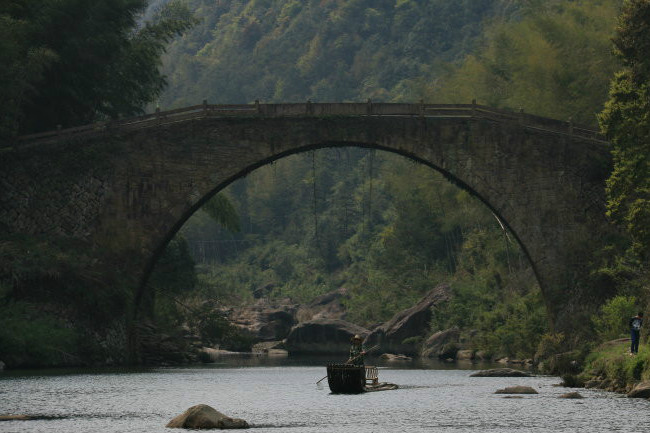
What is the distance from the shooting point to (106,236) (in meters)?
39.8

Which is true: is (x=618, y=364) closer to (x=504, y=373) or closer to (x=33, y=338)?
(x=504, y=373)

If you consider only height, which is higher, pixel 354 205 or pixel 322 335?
pixel 354 205

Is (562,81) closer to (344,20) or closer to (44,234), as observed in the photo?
(44,234)

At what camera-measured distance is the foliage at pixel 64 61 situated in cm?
3859

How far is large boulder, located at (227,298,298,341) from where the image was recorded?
6147 centimetres

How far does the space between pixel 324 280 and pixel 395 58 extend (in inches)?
1328

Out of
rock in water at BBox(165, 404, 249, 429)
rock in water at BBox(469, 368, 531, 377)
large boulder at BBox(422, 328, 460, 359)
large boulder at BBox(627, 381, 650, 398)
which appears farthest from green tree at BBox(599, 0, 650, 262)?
rock in water at BBox(165, 404, 249, 429)

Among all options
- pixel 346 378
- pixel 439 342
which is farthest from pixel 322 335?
pixel 346 378

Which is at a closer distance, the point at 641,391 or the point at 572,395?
the point at 641,391

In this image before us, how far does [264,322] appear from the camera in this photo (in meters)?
63.2

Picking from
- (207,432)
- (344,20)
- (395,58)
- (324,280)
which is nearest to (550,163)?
(207,432)

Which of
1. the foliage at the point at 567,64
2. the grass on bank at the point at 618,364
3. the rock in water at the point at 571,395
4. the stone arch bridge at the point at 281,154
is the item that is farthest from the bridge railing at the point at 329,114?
the rock in water at the point at 571,395

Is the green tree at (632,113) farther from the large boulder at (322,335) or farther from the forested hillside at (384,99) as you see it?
the large boulder at (322,335)

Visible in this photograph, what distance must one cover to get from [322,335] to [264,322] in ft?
25.1
